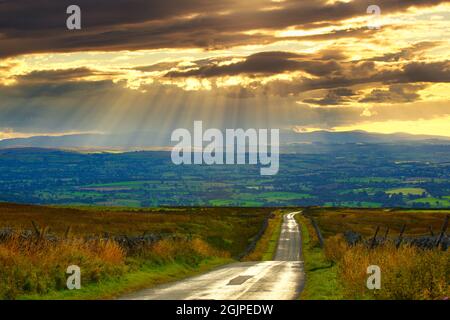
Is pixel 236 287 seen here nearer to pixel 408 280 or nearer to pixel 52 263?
pixel 52 263

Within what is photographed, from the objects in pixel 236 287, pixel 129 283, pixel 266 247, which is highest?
pixel 129 283

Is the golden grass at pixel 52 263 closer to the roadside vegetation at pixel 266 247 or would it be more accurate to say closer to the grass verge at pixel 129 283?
the grass verge at pixel 129 283

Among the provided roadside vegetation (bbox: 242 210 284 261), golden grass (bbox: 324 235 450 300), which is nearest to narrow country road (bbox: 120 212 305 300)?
golden grass (bbox: 324 235 450 300)

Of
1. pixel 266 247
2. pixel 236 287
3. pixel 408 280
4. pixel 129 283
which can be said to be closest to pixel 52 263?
pixel 129 283

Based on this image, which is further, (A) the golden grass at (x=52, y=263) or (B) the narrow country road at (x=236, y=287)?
(B) the narrow country road at (x=236, y=287)

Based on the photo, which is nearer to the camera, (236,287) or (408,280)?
(408,280)

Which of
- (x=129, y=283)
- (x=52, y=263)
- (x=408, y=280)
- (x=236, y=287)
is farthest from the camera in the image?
(x=129, y=283)

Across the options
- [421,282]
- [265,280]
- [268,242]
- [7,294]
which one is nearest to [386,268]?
[421,282]

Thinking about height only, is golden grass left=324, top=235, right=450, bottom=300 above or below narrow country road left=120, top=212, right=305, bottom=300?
above

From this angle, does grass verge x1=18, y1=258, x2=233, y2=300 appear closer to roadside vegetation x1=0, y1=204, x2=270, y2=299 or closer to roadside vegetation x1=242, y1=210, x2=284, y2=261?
roadside vegetation x1=0, y1=204, x2=270, y2=299

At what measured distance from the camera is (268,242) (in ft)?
275

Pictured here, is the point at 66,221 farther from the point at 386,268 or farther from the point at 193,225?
the point at 386,268

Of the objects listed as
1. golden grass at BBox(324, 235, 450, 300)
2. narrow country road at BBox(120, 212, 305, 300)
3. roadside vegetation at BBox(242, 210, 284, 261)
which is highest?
golden grass at BBox(324, 235, 450, 300)

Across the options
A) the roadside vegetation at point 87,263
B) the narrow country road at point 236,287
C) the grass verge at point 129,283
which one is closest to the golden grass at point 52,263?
the roadside vegetation at point 87,263
